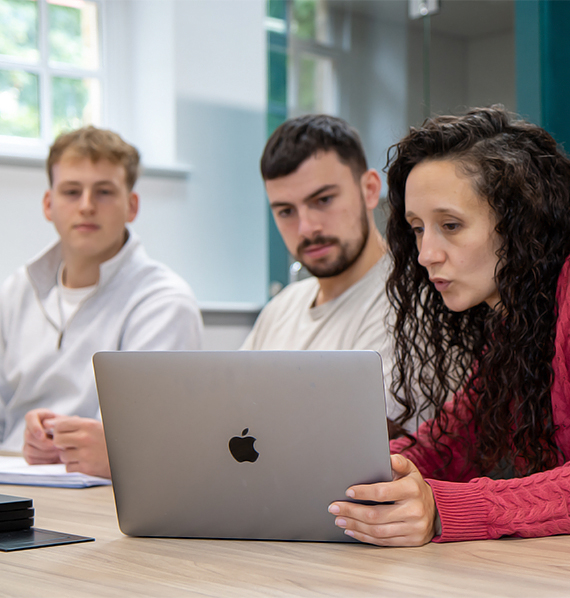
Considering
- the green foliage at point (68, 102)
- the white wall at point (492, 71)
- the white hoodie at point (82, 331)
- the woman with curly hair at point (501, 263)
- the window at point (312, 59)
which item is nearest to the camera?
the woman with curly hair at point (501, 263)

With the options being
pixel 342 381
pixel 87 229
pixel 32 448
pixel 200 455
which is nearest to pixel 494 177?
pixel 342 381

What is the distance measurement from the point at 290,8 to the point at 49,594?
9.17 feet

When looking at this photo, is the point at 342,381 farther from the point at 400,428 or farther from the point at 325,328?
the point at 325,328

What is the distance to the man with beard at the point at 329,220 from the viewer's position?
5.99ft

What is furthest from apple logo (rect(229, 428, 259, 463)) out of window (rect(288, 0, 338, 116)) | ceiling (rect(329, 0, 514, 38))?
window (rect(288, 0, 338, 116))

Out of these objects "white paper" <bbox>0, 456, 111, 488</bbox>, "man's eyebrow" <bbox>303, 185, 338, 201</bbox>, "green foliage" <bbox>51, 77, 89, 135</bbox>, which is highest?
"green foliage" <bbox>51, 77, 89, 135</bbox>

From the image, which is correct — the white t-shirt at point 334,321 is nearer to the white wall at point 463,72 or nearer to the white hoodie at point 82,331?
the white hoodie at point 82,331

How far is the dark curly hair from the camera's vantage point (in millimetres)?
1166

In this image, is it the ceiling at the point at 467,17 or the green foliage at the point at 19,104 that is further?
the green foliage at the point at 19,104

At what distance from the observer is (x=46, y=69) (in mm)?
3172

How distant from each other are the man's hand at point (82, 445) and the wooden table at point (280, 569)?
15.7 inches

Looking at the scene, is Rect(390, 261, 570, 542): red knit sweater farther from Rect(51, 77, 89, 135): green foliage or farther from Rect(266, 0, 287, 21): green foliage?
Rect(51, 77, 89, 135): green foliage

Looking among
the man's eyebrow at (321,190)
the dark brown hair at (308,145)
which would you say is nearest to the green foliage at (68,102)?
the dark brown hair at (308,145)

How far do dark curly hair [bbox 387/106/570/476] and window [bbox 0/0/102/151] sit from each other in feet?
7.23
